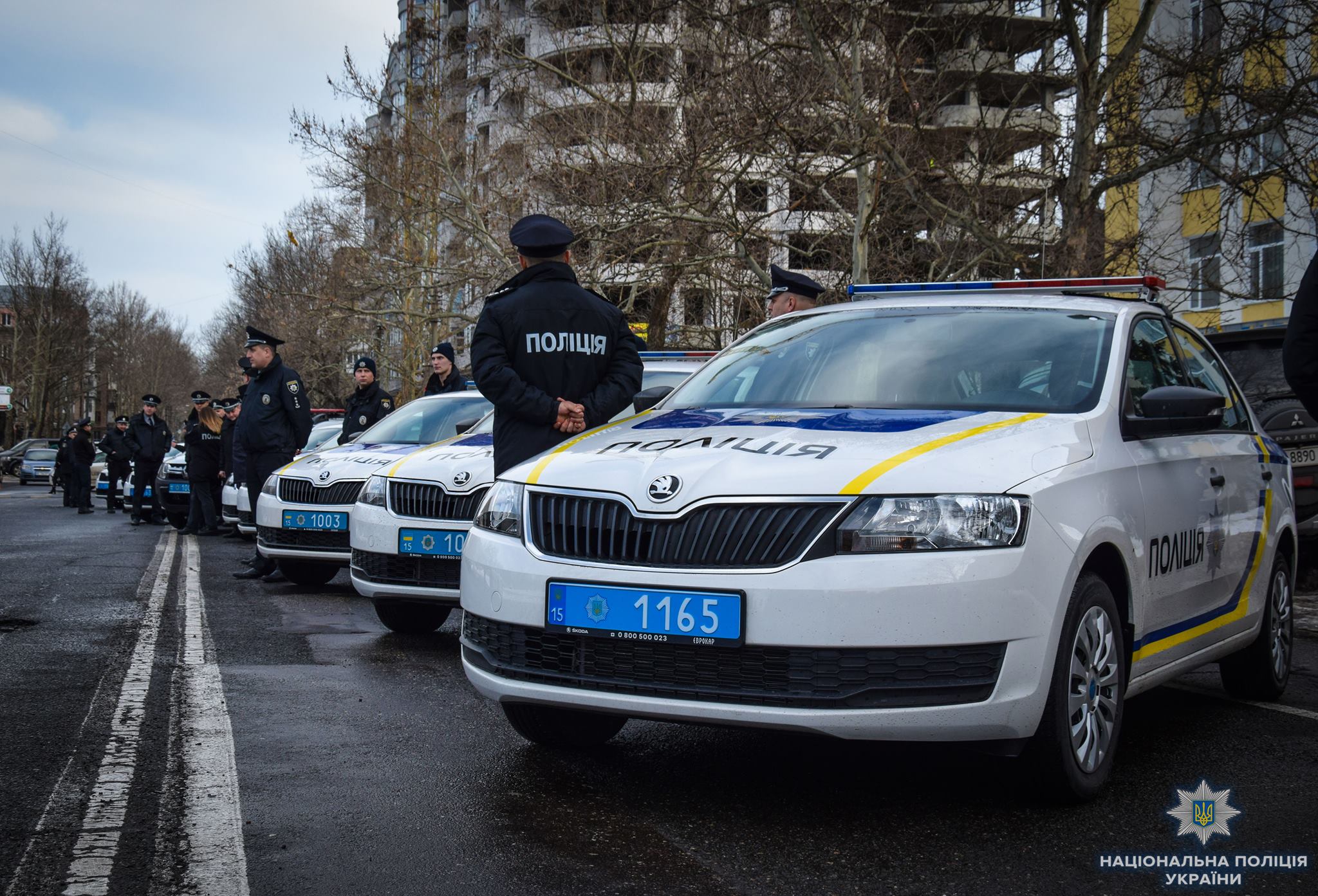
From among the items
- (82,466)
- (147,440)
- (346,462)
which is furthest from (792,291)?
(82,466)

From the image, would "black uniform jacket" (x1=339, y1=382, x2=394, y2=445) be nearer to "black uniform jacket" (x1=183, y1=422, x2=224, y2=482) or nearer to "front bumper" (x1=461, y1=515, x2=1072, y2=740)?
"black uniform jacket" (x1=183, y1=422, x2=224, y2=482)

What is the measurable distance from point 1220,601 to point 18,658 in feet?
18.0

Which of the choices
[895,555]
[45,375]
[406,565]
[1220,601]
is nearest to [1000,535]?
[895,555]

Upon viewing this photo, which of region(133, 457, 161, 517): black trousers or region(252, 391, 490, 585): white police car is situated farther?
region(133, 457, 161, 517): black trousers

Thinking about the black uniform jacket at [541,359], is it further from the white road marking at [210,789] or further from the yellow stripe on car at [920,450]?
the yellow stripe on car at [920,450]

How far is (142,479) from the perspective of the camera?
2152 centimetres

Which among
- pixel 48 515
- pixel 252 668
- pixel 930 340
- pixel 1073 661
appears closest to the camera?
pixel 1073 661

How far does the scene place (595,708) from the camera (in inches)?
158

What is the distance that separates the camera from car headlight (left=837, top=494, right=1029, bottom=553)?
370 cm

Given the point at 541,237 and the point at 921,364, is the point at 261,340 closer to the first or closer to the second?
the point at 541,237

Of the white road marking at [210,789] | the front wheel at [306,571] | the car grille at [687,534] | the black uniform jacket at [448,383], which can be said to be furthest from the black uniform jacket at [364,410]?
the car grille at [687,534]

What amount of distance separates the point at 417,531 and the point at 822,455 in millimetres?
4109

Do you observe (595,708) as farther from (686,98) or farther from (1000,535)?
(686,98)

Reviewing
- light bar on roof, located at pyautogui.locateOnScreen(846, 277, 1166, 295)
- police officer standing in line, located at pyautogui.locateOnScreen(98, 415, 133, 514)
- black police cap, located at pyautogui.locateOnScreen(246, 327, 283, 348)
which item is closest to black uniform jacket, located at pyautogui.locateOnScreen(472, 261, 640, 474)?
light bar on roof, located at pyautogui.locateOnScreen(846, 277, 1166, 295)
